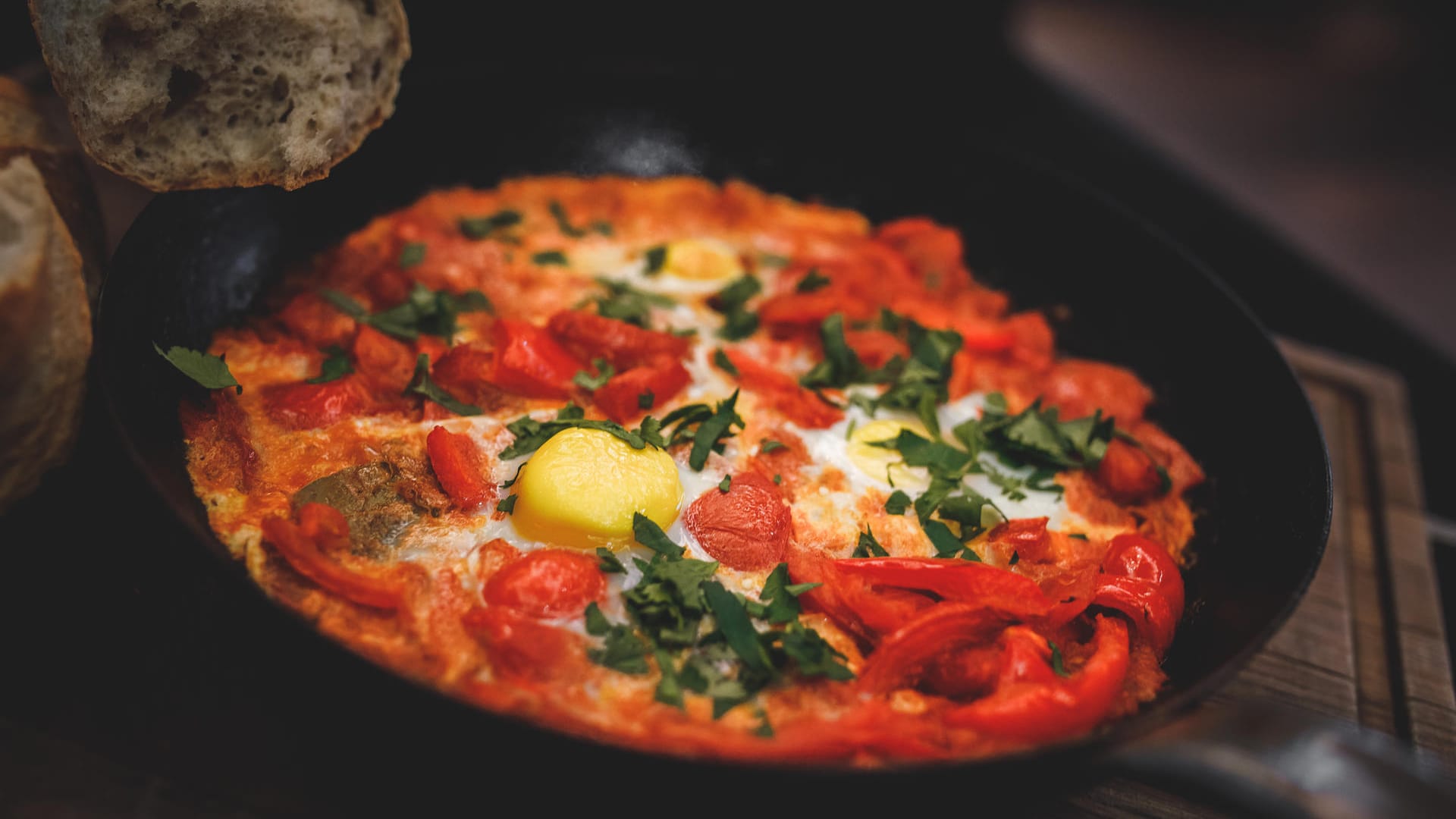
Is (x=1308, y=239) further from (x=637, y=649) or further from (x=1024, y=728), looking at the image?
(x=637, y=649)

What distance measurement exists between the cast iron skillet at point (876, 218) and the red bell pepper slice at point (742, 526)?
874 millimetres

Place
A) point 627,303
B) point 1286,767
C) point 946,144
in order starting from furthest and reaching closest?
point 946,144 < point 627,303 < point 1286,767

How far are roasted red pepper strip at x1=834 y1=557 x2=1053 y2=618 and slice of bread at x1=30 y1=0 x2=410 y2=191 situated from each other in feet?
6.54

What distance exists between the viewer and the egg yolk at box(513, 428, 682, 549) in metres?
2.56

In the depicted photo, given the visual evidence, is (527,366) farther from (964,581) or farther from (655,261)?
(964,581)

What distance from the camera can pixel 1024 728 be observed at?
2.23 metres

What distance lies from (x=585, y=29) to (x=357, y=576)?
4.26m

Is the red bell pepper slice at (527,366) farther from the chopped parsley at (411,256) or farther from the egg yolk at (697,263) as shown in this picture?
the egg yolk at (697,263)

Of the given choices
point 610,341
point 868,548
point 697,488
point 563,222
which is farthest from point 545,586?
point 563,222

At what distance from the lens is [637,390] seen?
3021mm

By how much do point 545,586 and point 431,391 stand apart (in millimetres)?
858

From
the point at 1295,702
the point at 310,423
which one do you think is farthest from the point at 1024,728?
the point at 310,423

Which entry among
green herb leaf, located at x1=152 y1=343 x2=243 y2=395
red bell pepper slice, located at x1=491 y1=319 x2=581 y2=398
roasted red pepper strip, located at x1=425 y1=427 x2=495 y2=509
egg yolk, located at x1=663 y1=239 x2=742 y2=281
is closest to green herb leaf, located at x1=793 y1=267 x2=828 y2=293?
egg yolk, located at x1=663 y1=239 x2=742 y2=281

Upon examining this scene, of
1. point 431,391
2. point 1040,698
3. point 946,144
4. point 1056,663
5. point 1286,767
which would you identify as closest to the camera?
point 1286,767
